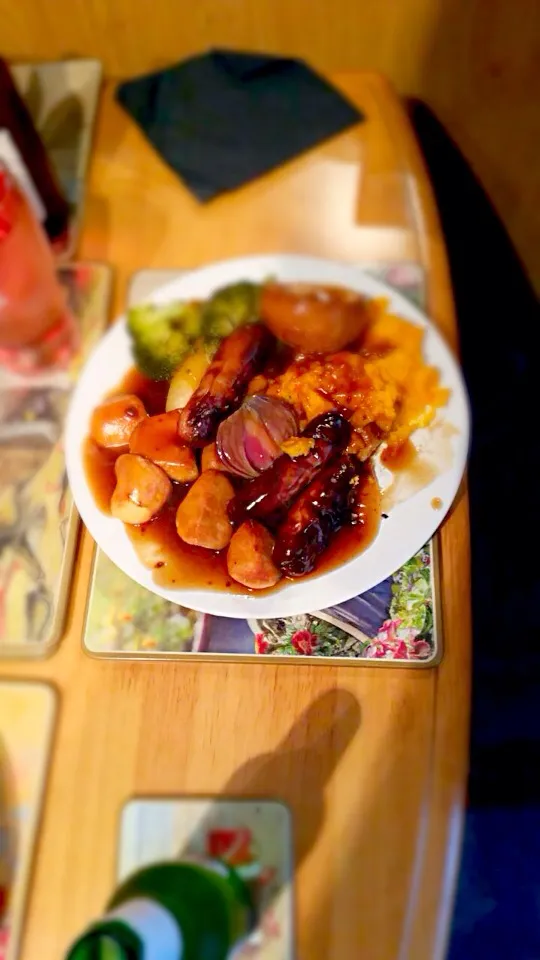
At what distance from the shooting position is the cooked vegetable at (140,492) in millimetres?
765

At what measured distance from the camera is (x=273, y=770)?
67 centimetres

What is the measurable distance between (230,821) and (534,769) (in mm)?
511

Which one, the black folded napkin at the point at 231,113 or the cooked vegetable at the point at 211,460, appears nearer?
the cooked vegetable at the point at 211,460

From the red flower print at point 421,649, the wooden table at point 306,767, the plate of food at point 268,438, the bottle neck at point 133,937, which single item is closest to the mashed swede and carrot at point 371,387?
the plate of food at point 268,438

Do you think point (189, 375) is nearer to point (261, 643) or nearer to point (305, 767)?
point (261, 643)

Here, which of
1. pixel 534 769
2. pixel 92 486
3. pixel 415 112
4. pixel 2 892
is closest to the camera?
pixel 2 892

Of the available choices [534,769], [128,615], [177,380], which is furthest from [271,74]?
[534,769]

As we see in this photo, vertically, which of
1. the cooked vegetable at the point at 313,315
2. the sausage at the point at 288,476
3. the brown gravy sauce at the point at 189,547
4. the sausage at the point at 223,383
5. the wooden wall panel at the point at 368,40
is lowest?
the brown gravy sauce at the point at 189,547

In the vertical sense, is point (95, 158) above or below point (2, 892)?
above

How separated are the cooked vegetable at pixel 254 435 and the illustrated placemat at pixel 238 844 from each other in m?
0.32

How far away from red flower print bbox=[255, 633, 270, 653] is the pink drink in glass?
44 cm

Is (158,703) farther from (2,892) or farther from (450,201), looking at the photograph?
(450,201)

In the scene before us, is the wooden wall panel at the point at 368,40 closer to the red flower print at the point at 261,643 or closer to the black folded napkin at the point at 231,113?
the black folded napkin at the point at 231,113

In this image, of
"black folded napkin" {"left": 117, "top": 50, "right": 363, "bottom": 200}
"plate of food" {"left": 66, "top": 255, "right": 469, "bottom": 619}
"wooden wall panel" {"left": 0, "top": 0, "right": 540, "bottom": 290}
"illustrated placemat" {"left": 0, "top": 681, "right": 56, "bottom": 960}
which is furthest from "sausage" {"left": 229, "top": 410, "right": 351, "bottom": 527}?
"wooden wall panel" {"left": 0, "top": 0, "right": 540, "bottom": 290}
